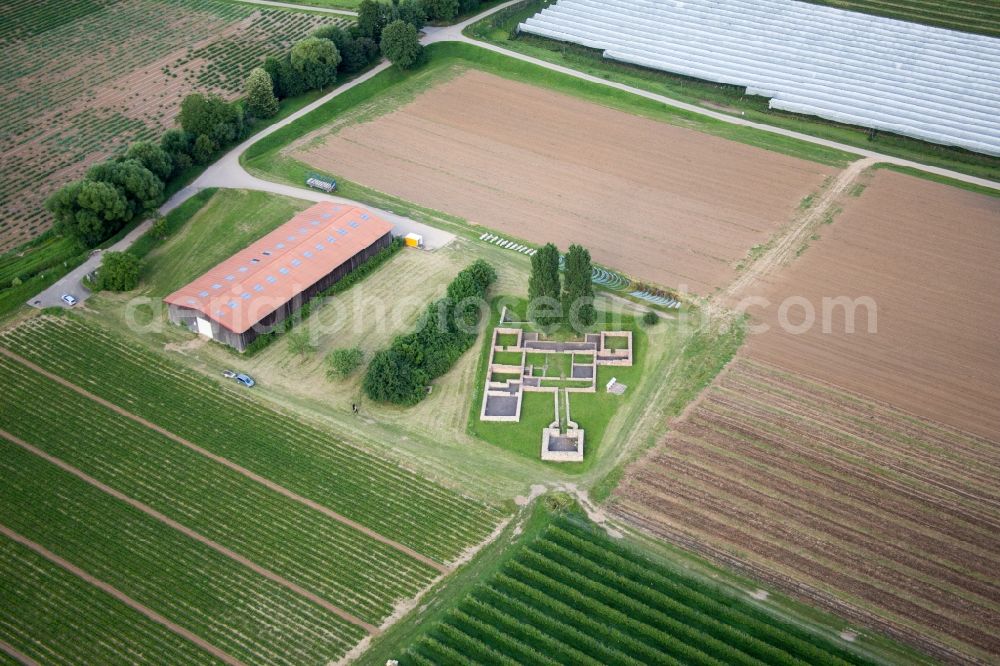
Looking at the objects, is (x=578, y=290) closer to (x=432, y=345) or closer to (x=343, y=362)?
(x=432, y=345)

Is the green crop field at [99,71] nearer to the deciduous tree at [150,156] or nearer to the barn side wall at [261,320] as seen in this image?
the deciduous tree at [150,156]

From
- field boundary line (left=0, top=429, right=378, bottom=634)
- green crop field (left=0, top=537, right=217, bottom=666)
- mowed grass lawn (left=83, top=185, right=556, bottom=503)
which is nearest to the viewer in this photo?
green crop field (left=0, top=537, right=217, bottom=666)

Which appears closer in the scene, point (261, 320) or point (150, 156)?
point (261, 320)

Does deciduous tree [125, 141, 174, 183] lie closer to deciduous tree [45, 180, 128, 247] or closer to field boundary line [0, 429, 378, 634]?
deciduous tree [45, 180, 128, 247]

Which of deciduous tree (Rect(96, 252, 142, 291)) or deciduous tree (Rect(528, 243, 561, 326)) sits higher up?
deciduous tree (Rect(528, 243, 561, 326))

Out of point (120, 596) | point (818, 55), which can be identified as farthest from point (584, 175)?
point (120, 596)

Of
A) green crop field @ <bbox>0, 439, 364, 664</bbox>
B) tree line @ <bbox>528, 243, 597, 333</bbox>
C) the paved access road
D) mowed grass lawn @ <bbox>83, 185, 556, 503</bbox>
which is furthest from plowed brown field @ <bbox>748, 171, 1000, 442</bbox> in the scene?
green crop field @ <bbox>0, 439, 364, 664</bbox>
